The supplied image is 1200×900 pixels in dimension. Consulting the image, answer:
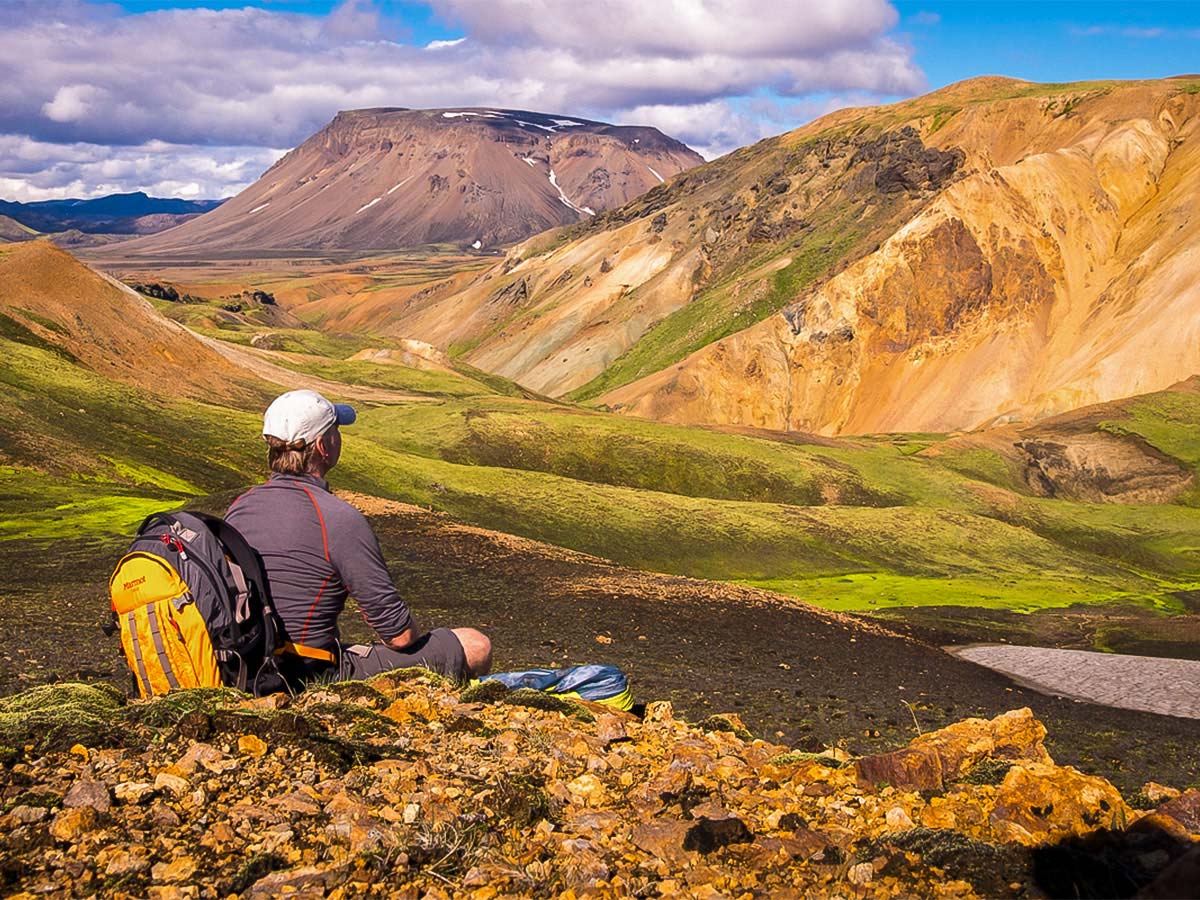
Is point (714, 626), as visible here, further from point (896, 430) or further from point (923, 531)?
point (896, 430)

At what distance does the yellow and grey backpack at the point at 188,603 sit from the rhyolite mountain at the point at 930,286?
82.5m

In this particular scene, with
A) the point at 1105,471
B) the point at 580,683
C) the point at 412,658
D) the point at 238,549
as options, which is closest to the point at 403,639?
the point at 412,658

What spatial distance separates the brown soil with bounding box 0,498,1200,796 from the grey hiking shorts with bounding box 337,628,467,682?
4.16 meters

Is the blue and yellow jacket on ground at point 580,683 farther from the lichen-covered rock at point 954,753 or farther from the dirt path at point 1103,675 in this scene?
the dirt path at point 1103,675

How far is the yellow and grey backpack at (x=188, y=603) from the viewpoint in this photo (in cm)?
677

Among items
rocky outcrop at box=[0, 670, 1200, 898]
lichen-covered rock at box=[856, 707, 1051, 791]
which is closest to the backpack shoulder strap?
rocky outcrop at box=[0, 670, 1200, 898]

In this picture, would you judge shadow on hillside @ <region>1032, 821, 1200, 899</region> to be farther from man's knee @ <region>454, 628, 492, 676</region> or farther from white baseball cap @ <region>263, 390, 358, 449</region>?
white baseball cap @ <region>263, 390, 358, 449</region>

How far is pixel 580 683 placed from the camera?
33.7ft

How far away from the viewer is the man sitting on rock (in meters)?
7.50

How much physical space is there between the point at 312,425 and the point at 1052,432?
72.0 meters

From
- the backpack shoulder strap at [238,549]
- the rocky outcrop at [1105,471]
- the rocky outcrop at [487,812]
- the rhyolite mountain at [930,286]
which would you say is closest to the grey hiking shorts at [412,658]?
the rocky outcrop at [487,812]

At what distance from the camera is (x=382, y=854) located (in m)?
5.31

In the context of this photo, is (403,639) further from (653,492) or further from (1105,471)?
(1105,471)

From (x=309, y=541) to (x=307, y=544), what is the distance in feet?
0.10
